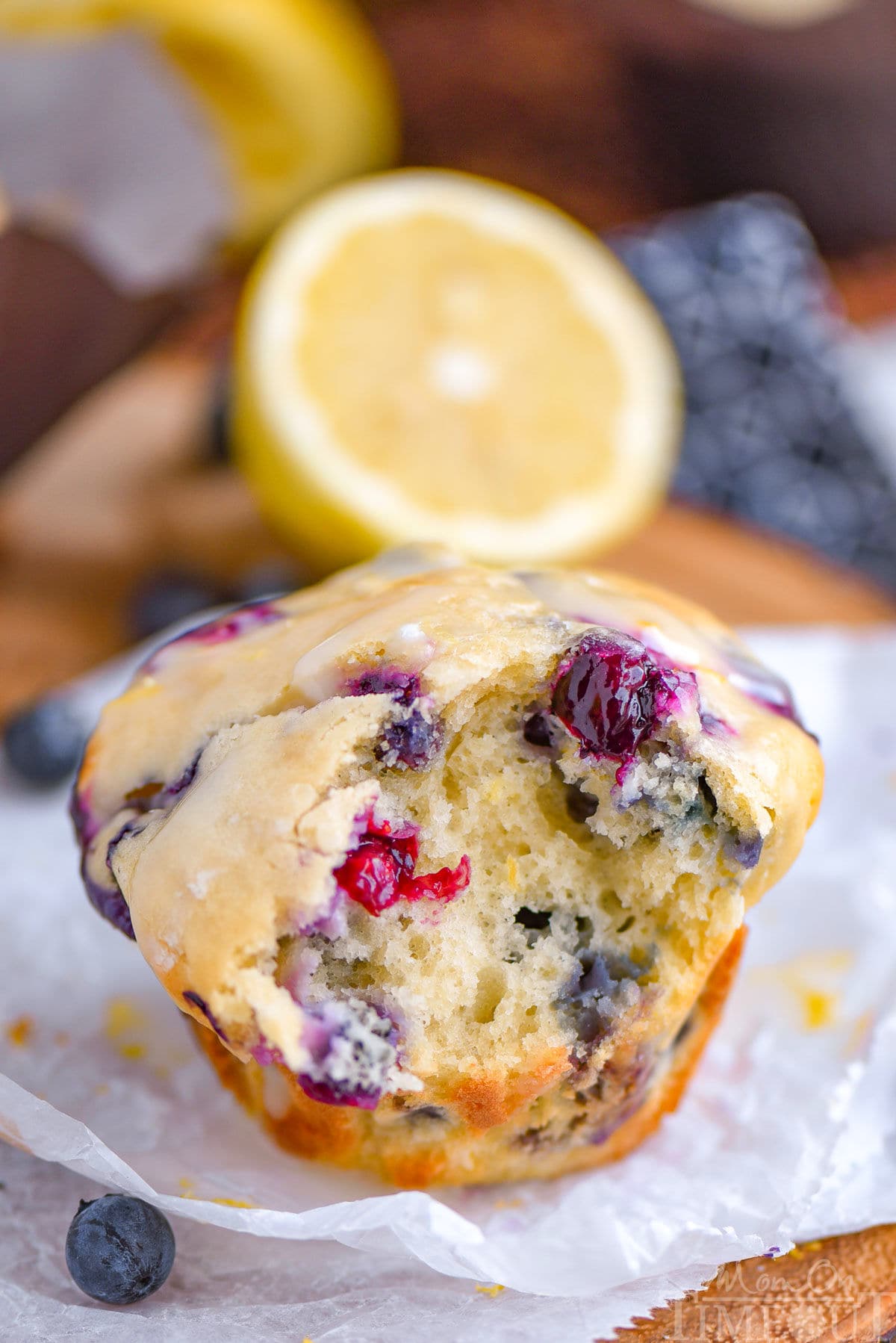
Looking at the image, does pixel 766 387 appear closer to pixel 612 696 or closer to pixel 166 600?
pixel 166 600

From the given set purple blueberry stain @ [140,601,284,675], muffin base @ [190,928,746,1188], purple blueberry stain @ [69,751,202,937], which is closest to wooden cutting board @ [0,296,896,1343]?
purple blueberry stain @ [140,601,284,675]

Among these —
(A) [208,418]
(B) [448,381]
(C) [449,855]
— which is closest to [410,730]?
(C) [449,855]

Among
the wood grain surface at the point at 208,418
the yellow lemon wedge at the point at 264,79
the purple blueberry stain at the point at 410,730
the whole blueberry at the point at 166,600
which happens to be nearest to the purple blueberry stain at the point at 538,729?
the purple blueberry stain at the point at 410,730

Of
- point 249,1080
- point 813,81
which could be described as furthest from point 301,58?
point 249,1080

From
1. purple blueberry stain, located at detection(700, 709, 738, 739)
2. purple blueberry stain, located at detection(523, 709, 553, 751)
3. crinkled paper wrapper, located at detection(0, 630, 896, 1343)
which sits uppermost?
purple blueberry stain, located at detection(523, 709, 553, 751)

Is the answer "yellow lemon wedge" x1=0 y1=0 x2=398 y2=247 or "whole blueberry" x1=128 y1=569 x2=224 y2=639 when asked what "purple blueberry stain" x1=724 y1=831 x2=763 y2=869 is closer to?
"whole blueberry" x1=128 y1=569 x2=224 y2=639

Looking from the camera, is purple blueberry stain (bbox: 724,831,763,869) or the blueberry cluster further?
the blueberry cluster

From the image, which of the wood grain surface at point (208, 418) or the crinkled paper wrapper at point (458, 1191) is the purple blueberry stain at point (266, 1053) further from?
the wood grain surface at point (208, 418)
